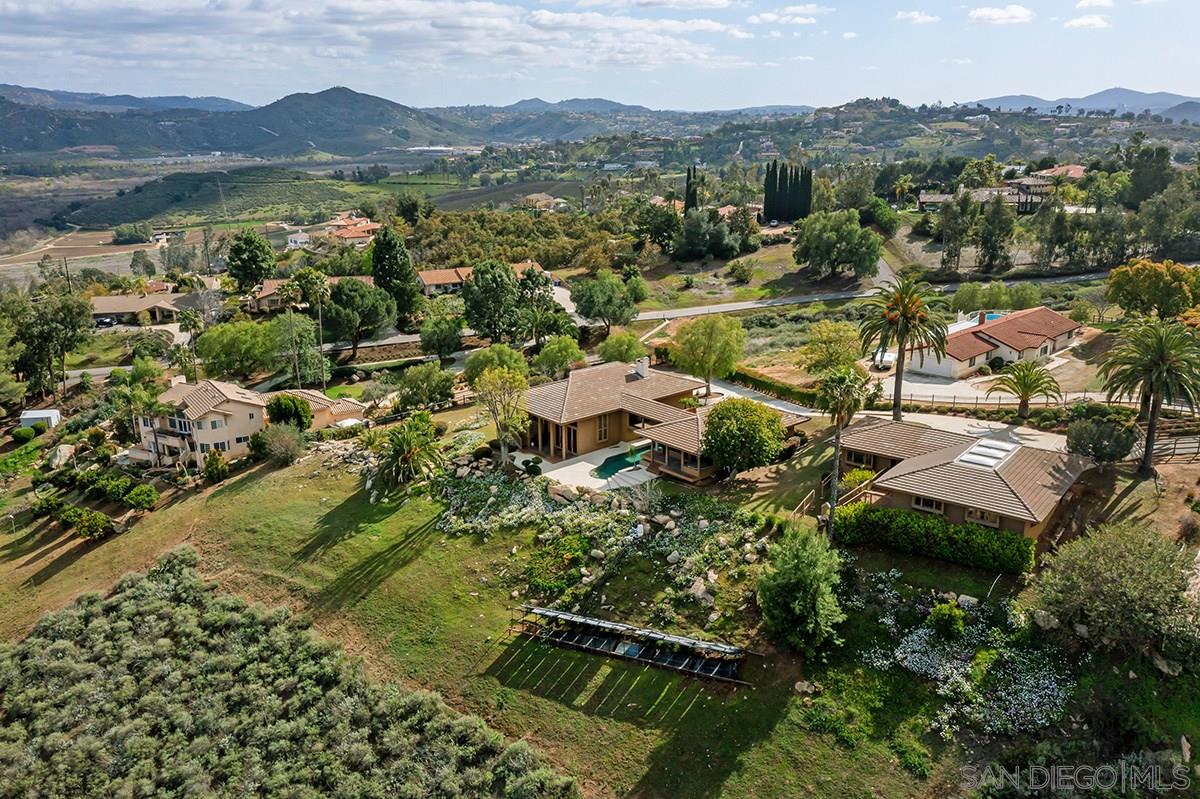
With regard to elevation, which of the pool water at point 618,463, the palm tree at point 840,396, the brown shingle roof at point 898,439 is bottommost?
the pool water at point 618,463

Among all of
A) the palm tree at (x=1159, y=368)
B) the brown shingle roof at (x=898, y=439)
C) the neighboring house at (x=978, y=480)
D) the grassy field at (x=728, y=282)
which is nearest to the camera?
the neighboring house at (x=978, y=480)

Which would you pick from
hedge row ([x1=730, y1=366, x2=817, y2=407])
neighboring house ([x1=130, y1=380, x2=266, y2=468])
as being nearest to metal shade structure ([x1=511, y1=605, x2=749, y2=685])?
hedge row ([x1=730, y1=366, x2=817, y2=407])

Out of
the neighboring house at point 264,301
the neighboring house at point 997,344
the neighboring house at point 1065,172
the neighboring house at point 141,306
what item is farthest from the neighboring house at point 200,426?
the neighboring house at point 1065,172

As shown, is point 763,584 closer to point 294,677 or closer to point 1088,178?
point 294,677

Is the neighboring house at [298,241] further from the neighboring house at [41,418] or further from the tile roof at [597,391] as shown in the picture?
the tile roof at [597,391]

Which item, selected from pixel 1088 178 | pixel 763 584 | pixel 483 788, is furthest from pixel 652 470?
pixel 1088 178

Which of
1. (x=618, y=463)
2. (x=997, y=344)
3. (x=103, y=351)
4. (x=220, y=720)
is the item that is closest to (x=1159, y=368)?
(x=997, y=344)
